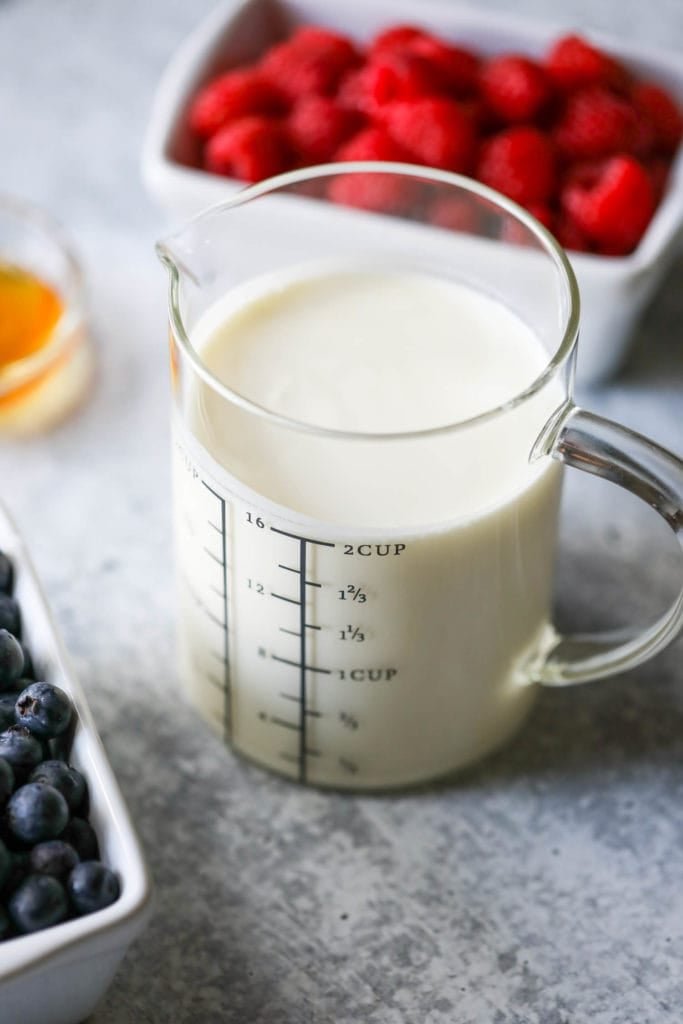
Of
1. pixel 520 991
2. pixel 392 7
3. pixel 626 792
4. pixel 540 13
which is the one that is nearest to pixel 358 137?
pixel 392 7

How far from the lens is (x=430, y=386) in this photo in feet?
2.35

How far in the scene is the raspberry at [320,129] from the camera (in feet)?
3.45

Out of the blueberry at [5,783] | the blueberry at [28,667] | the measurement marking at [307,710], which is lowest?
the measurement marking at [307,710]

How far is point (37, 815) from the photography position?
0.61 meters

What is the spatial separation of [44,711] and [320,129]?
58cm

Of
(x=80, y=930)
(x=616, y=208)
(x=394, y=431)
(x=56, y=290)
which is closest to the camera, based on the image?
(x=80, y=930)

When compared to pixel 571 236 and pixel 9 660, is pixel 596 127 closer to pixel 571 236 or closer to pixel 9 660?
pixel 571 236

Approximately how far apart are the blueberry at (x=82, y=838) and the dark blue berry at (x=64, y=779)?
0.04ft

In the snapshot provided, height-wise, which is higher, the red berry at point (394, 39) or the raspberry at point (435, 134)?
the red berry at point (394, 39)

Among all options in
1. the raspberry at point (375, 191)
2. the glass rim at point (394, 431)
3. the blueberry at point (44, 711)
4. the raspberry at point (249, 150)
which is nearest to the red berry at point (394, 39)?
the raspberry at point (249, 150)

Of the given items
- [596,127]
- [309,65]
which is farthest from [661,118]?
[309,65]

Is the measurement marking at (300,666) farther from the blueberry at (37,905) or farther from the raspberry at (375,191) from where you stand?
the raspberry at (375,191)

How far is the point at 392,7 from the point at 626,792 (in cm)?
69

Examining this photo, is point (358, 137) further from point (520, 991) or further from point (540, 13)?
point (520, 991)
